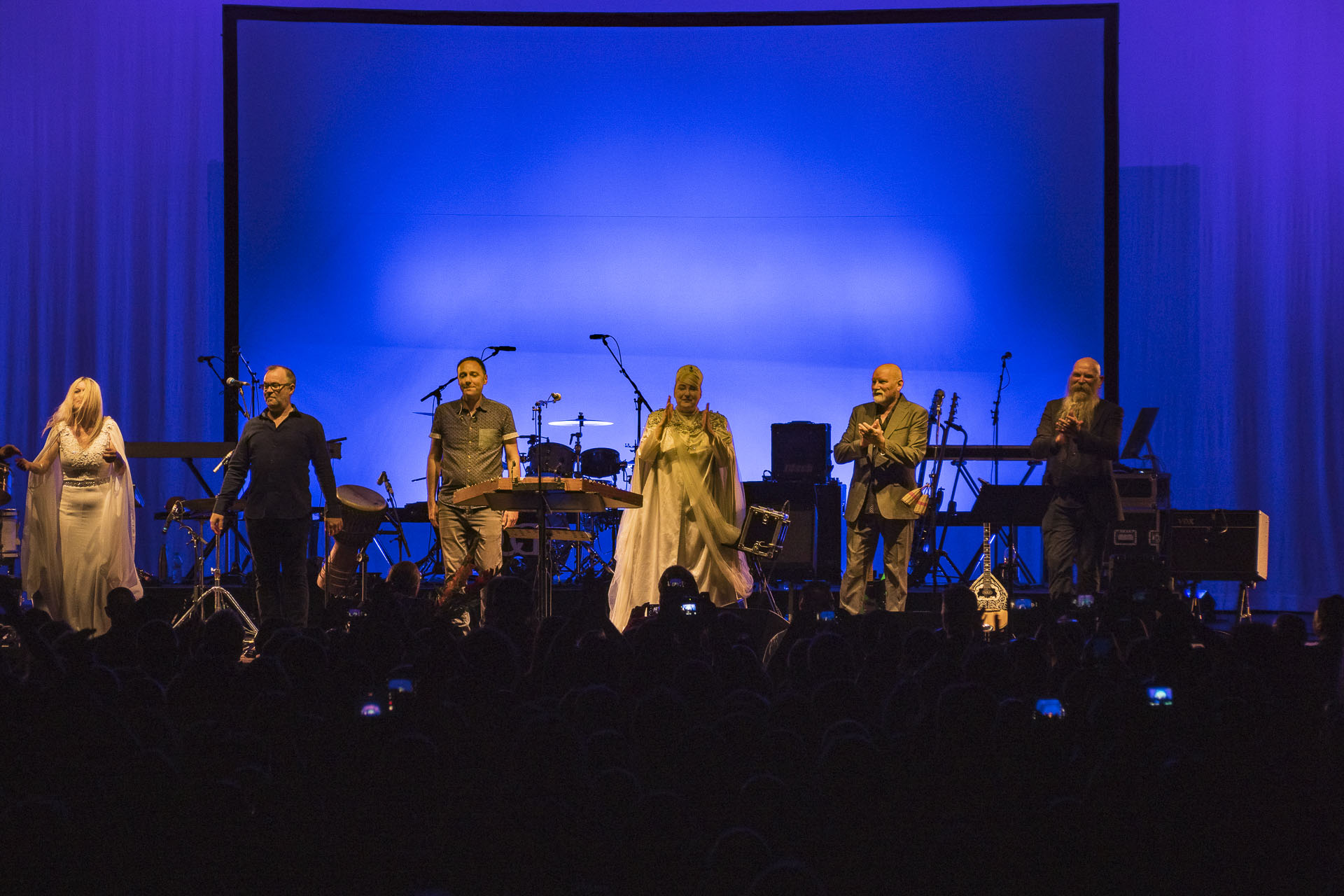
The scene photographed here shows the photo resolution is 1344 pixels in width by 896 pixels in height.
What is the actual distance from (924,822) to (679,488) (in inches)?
162

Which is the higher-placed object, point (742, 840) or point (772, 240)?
point (772, 240)

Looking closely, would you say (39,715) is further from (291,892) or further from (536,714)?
(536,714)

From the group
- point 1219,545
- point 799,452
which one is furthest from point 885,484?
point 1219,545

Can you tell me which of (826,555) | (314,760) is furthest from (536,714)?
(826,555)

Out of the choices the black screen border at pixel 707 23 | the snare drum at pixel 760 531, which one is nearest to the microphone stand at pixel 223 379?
the black screen border at pixel 707 23

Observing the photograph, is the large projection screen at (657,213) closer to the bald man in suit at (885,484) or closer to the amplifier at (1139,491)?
the amplifier at (1139,491)

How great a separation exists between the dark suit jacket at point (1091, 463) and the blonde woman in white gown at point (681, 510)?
6.11ft

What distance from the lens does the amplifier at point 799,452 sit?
9375 mm

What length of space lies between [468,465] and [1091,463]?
363cm

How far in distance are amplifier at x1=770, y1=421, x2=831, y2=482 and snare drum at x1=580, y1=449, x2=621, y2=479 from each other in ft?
4.55

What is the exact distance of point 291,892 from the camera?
7.02 feet

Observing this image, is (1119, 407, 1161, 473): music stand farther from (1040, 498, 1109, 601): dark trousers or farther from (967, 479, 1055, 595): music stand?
(1040, 498, 1109, 601): dark trousers

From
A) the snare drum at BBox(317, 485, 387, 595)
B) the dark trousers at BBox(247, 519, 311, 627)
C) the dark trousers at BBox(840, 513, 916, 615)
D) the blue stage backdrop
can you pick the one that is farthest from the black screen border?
the dark trousers at BBox(247, 519, 311, 627)

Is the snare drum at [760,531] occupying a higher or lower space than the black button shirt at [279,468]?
lower
